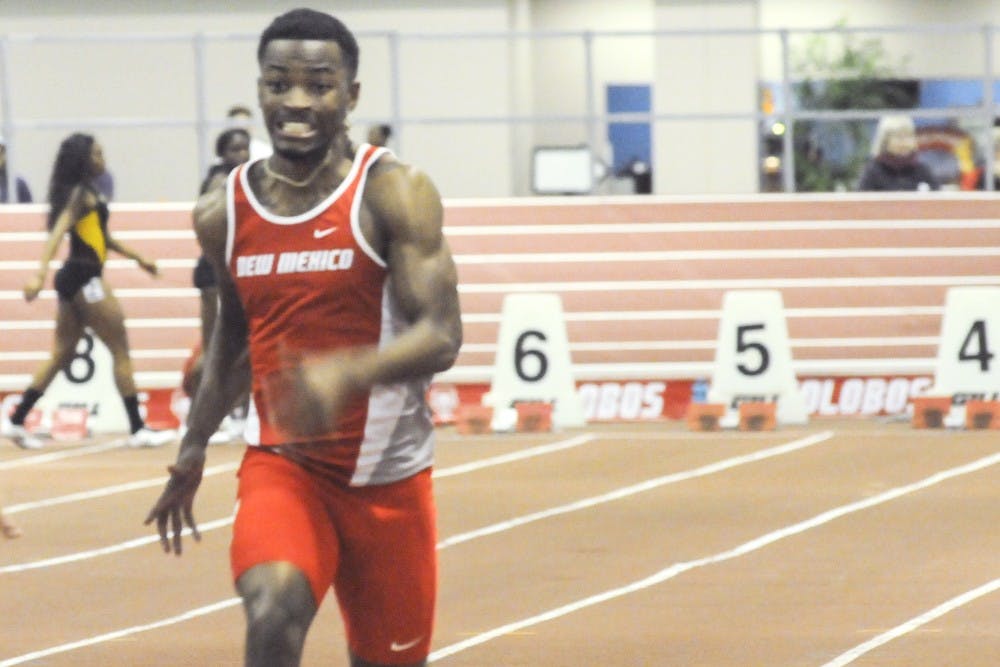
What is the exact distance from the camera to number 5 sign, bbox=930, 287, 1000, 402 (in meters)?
16.1

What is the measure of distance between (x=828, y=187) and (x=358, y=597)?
17.7 m

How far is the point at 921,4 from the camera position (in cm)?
2889

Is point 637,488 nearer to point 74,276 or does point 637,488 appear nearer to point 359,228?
point 74,276

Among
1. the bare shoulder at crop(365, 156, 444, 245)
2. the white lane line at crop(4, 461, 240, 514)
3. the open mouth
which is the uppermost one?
the open mouth

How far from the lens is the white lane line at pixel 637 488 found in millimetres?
11484

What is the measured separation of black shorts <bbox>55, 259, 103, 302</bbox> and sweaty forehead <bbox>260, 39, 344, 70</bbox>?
9.76 metres

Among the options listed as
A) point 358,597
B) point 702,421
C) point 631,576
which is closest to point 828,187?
point 702,421

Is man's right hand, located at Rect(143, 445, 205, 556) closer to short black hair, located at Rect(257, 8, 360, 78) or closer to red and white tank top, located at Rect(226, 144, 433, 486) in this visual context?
red and white tank top, located at Rect(226, 144, 433, 486)

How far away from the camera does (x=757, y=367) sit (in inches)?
648

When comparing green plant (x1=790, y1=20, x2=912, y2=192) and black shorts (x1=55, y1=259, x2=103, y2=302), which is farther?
green plant (x1=790, y1=20, x2=912, y2=192)

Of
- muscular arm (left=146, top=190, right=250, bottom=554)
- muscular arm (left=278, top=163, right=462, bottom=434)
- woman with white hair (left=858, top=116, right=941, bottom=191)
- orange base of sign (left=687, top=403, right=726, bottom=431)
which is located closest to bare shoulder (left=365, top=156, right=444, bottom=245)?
muscular arm (left=278, top=163, right=462, bottom=434)

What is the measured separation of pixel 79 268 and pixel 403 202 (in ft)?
32.6

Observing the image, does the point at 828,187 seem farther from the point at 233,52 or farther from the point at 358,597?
the point at 358,597

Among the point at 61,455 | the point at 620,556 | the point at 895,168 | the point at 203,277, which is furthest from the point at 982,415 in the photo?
the point at 61,455
